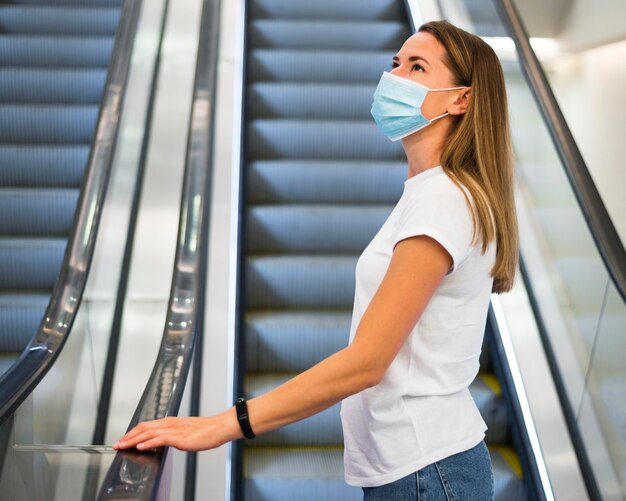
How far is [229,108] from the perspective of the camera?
4742mm

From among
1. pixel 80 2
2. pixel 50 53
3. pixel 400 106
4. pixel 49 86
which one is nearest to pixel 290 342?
pixel 400 106

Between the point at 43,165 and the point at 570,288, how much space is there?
3.26m

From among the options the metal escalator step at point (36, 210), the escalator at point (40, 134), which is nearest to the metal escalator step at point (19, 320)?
the escalator at point (40, 134)

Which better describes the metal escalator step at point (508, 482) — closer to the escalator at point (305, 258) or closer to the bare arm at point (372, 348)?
the escalator at point (305, 258)

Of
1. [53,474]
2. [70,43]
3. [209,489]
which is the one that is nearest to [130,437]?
[53,474]

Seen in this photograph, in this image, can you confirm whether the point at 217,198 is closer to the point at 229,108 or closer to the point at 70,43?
the point at 229,108

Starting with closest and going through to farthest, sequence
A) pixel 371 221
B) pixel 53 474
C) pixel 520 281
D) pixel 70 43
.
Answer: pixel 53 474 < pixel 520 281 < pixel 371 221 < pixel 70 43

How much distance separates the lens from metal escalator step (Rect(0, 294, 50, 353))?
13.5 feet

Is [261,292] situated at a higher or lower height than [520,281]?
higher

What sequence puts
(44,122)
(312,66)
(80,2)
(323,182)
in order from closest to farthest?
(323,182) < (44,122) < (312,66) < (80,2)

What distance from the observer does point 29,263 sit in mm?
4461

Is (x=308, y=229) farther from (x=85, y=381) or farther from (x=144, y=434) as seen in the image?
(x=144, y=434)

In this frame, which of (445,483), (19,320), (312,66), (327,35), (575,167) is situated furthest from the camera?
(327,35)

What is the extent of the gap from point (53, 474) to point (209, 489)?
1.12m
